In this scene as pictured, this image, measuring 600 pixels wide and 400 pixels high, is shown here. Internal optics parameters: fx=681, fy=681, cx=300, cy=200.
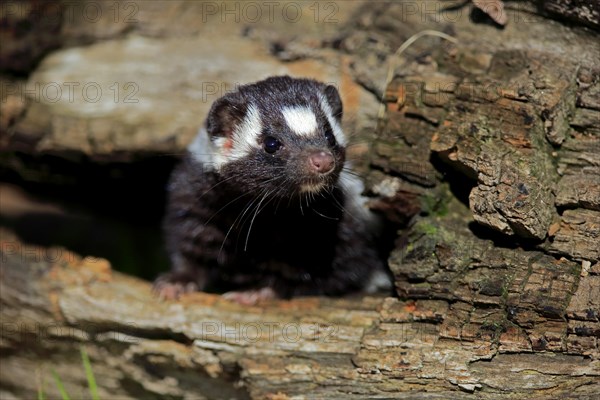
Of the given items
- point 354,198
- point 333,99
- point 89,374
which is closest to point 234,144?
Result: point 333,99

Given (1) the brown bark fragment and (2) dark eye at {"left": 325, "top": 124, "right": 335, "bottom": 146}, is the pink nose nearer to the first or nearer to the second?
(2) dark eye at {"left": 325, "top": 124, "right": 335, "bottom": 146}

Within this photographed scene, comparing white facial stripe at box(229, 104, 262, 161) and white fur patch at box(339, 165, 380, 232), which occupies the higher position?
white facial stripe at box(229, 104, 262, 161)

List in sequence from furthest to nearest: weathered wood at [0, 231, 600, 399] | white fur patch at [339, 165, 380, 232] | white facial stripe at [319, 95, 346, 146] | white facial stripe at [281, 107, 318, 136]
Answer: white fur patch at [339, 165, 380, 232] → white facial stripe at [319, 95, 346, 146] → white facial stripe at [281, 107, 318, 136] → weathered wood at [0, 231, 600, 399]

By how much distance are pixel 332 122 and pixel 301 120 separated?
0.50m

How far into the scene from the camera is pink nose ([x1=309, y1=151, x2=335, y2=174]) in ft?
14.5

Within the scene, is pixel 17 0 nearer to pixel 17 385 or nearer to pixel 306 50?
pixel 306 50

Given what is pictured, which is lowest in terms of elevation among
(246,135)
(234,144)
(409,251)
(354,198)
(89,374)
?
(89,374)

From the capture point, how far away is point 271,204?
5.21m

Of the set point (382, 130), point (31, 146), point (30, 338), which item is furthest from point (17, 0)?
point (382, 130)

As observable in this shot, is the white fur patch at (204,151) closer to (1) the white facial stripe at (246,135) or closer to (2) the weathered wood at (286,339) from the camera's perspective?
(1) the white facial stripe at (246,135)

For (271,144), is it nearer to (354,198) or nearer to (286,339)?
(354,198)

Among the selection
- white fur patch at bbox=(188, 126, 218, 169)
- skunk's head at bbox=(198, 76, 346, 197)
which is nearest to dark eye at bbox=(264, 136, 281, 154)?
skunk's head at bbox=(198, 76, 346, 197)

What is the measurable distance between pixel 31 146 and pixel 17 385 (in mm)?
2041

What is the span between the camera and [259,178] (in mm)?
4773
